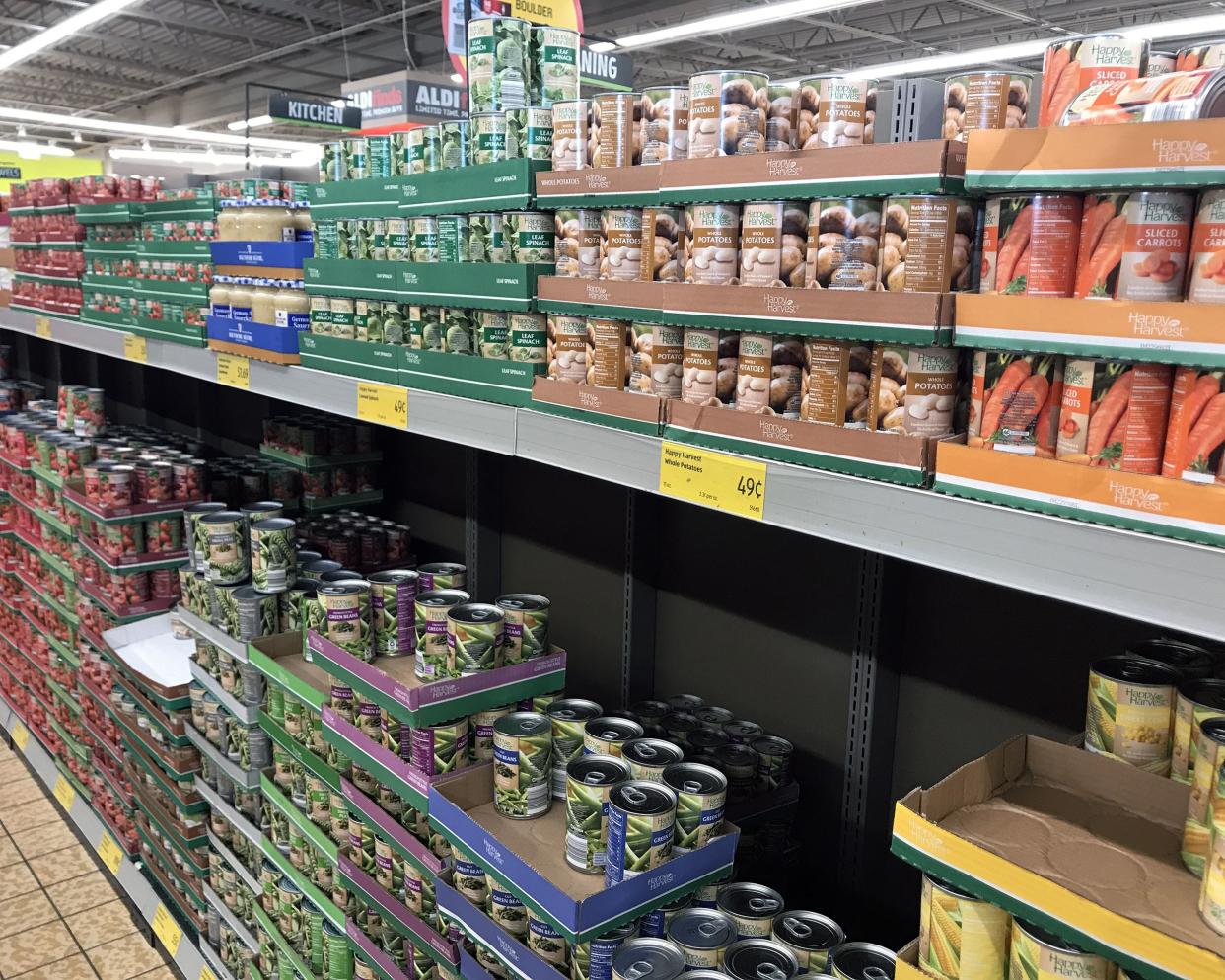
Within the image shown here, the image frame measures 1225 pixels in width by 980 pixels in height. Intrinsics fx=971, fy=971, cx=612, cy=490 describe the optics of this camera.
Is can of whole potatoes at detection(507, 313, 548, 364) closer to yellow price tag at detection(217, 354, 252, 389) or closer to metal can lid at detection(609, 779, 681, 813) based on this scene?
metal can lid at detection(609, 779, 681, 813)

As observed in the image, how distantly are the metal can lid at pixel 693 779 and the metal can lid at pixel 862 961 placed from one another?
0.90 feet

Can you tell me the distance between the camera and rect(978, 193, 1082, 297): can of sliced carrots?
91 cm

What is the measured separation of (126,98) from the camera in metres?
18.0

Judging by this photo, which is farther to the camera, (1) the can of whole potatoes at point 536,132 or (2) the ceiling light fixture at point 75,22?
(2) the ceiling light fixture at point 75,22

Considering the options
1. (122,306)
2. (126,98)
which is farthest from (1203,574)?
(126,98)

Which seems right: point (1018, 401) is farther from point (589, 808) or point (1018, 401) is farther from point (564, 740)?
point (564, 740)

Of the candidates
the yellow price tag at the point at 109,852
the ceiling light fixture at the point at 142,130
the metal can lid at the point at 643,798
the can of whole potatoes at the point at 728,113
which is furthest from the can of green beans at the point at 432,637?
the ceiling light fixture at the point at 142,130

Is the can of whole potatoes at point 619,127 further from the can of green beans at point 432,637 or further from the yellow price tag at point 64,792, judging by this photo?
the yellow price tag at point 64,792

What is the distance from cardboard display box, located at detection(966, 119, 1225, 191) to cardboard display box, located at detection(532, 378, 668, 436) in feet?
1.65

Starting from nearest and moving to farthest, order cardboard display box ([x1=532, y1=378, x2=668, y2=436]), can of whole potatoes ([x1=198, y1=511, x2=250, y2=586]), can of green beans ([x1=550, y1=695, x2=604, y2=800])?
cardboard display box ([x1=532, y1=378, x2=668, y2=436]) → can of green beans ([x1=550, y1=695, x2=604, y2=800]) → can of whole potatoes ([x1=198, y1=511, x2=250, y2=586])

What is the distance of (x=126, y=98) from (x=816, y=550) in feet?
66.0

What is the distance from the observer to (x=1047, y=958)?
3.00 ft

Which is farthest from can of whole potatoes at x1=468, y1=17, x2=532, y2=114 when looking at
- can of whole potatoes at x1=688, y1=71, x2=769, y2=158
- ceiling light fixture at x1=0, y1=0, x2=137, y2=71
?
ceiling light fixture at x1=0, y1=0, x2=137, y2=71

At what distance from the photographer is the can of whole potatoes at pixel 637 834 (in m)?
1.41
